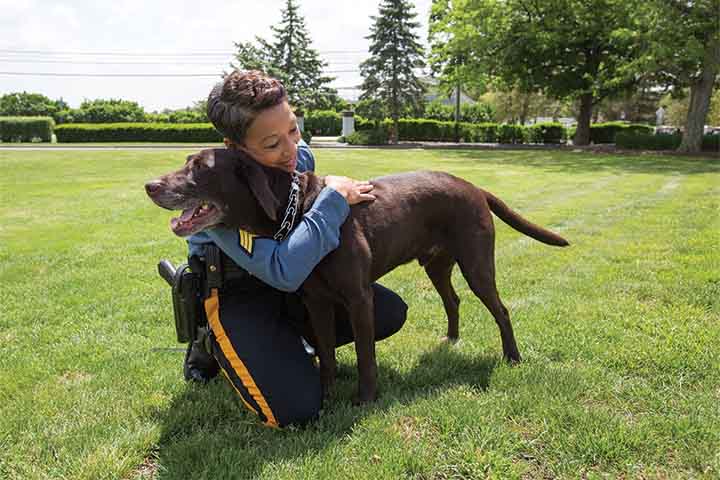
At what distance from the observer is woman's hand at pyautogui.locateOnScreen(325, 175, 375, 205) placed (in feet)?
8.71

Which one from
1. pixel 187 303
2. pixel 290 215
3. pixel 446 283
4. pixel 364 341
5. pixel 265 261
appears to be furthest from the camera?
pixel 446 283

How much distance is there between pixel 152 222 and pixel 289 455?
6434 millimetres

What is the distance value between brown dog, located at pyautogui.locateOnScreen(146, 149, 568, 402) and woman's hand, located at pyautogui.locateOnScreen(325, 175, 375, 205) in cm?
5

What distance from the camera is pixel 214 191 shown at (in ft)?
7.68

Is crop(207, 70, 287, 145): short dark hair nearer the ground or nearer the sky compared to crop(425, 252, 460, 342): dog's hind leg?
nearer the sky

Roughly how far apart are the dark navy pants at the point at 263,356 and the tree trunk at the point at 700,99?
72.2 feet

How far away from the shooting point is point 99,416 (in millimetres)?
2686

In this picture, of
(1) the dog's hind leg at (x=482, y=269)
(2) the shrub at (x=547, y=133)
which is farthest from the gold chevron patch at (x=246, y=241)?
(2) the shrub at (x=547, y=133)

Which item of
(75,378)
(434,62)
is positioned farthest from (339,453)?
(434,62)

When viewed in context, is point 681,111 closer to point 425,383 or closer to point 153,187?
point 425,383

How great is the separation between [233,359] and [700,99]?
960 inches

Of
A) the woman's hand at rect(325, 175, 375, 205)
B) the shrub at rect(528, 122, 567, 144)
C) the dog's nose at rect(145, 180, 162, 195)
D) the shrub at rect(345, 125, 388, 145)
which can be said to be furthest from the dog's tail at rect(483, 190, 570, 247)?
the shrub at rect(528, 122, 567, 144)

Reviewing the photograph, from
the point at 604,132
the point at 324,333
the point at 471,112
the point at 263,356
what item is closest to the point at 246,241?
the point at 263,356

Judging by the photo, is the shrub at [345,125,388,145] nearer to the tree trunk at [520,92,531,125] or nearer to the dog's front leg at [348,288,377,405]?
the tree trunk at [520,92,531,125]
